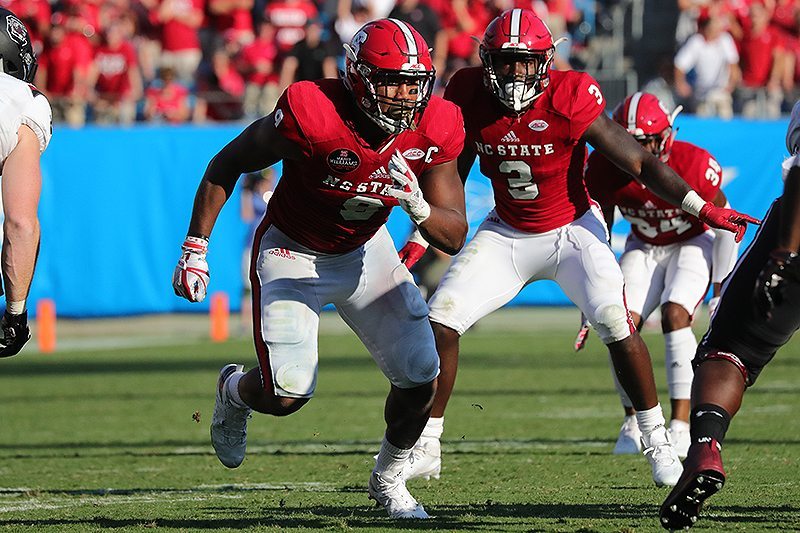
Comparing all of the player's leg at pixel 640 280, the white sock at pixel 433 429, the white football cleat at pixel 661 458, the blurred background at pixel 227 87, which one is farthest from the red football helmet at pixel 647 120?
the blurred background at pixel 227 87

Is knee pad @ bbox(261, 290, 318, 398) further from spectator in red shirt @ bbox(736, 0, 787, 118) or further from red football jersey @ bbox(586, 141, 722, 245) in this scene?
spectator in red shirt @ bbox(736, 0, 787, 118)

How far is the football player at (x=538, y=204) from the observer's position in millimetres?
5785

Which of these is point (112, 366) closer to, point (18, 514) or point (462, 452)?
point (462, 452)

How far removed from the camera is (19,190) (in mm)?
4570

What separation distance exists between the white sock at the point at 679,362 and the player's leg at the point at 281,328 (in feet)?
8.05

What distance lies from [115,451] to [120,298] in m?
7.47

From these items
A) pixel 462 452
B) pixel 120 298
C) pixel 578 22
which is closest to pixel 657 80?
pixel 578 22

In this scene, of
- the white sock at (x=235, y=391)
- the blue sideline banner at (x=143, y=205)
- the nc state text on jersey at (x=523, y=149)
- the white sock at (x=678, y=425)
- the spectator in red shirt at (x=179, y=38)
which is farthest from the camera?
the spectator in red shirt at (x=179, y=38)

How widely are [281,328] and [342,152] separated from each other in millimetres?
697

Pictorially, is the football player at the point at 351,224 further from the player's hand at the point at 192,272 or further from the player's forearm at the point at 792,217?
the player's forearm at the point at 792,217

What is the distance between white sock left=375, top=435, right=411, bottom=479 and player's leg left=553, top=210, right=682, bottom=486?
45.1 inches

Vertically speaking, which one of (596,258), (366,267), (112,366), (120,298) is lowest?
(120,298)

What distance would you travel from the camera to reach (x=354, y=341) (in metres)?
13.5

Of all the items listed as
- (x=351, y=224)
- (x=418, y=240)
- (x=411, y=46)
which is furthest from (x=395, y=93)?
(x=418, y=240)
